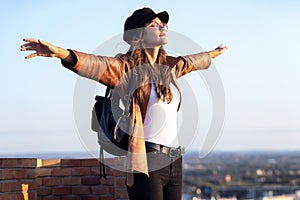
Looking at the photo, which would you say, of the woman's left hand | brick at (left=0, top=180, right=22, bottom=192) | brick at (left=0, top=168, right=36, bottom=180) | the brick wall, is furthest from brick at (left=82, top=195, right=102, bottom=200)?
the woman's left hand

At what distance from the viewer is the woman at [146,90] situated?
2.68 metres

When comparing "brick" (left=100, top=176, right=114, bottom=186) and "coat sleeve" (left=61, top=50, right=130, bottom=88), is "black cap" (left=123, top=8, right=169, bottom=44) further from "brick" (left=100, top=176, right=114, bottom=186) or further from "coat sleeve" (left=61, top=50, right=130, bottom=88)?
"brick" (left=100, top=176, right=114, bottom=186)

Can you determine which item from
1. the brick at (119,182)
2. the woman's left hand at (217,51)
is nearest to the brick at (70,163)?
the brick at (119,182)

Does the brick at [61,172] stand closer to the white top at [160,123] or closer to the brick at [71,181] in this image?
the brick at [71,181]

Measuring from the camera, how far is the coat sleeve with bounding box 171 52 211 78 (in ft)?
9.76

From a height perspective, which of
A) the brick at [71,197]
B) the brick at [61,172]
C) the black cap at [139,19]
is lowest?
the brick at [71,197]

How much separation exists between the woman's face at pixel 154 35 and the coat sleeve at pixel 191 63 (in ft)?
0.49

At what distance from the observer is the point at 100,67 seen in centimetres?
269

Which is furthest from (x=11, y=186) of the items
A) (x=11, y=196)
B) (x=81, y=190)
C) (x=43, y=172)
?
(x=81, y=190)

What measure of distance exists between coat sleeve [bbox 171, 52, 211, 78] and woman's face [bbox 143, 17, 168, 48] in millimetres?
150

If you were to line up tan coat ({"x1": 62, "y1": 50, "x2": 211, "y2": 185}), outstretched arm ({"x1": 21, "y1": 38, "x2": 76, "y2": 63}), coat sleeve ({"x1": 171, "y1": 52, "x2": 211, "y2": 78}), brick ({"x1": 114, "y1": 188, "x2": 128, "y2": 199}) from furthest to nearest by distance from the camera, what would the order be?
brick ({"x1": 114, "y1": 188, "x2": 128, "y2": 199}) < coat sleeve ({"x1": 171, "y1": 52, "x2": 211, "y2": 78}) < tan coat ({"x1": 62, "y1": 50, "x2": 211, "y2": 185}) < outstretched arm ({"x1": 21, "y1": 38, "x2": 76, "y2": 63})

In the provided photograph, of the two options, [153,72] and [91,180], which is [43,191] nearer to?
[91,180]

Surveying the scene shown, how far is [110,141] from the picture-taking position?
2.77 m

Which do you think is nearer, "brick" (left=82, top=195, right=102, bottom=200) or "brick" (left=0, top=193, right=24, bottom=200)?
"brick" (left=0, top=193, right=24, bottom=200)
